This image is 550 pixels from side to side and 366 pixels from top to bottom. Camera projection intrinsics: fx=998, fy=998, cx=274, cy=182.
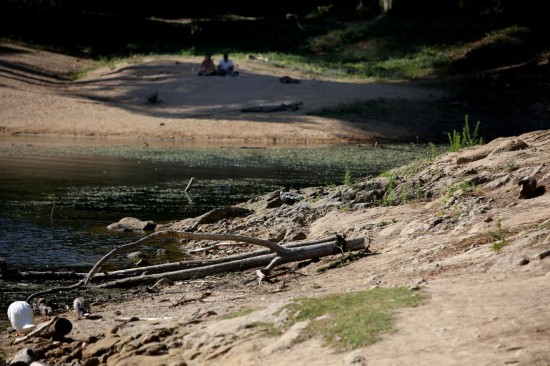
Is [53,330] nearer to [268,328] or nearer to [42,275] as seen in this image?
[268,328]

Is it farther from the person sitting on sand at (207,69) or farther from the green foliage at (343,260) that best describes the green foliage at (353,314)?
the person sitting on sand at (207,69)

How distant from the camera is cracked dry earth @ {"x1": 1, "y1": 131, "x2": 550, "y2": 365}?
20.9ft

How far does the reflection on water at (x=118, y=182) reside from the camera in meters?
13.4

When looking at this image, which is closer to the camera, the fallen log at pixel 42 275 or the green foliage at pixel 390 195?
the fallen log at pixel 42 275

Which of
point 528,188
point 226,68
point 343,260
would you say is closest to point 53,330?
point 343,260

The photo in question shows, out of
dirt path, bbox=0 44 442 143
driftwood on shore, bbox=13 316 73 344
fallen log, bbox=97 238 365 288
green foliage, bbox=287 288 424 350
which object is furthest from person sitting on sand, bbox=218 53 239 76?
green foliage, bbox=287 288 424 350

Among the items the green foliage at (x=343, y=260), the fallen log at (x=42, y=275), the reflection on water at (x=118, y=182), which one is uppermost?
the green foliage at (x=343, y=260)

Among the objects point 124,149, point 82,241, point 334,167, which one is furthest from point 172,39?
point 82,241

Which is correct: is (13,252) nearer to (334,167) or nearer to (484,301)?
(484,301)

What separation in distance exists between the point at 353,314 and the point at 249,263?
3.63 m

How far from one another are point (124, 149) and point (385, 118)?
842cm

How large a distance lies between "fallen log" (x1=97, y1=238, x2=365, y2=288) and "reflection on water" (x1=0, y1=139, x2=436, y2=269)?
60.5 inches

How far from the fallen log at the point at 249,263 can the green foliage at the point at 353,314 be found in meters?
2.63

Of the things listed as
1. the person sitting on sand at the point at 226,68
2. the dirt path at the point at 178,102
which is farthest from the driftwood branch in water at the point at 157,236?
the person sitting on sand at the point at 226,68
